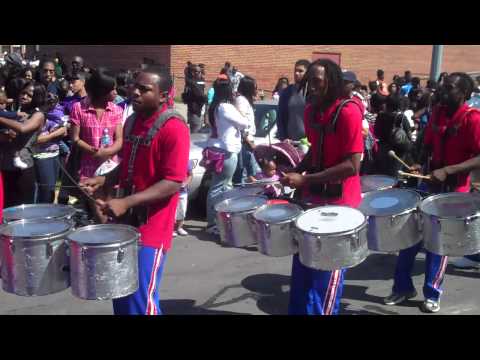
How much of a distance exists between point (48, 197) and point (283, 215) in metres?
4.34

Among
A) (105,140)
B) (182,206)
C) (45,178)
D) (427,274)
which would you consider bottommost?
(182,206)

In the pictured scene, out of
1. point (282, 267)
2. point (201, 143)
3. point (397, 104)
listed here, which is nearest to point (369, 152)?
point (397, 104)

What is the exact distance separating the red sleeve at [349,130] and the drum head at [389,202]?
0.52 metres

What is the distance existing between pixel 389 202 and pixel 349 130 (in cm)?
80

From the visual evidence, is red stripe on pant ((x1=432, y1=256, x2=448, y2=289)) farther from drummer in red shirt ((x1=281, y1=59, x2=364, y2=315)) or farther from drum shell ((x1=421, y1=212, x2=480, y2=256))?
drummer in red shirt ((x1=281, y1=59, x2=364, y2=315))

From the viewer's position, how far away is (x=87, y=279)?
326 centimetres

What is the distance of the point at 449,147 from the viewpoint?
5121mm

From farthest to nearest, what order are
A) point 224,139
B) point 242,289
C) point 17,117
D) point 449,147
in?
point 224,139
point 17,117
point 242,289
point 449,147

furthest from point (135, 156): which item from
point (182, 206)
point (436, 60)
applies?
point (436, 60)

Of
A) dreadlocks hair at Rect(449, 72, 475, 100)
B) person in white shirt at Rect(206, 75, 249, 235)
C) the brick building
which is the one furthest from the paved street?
the brick building

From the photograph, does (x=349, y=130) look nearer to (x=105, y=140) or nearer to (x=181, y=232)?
(x=105, y=140)

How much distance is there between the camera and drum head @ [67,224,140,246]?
3311 millimetres

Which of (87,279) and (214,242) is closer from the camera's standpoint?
(87,279)

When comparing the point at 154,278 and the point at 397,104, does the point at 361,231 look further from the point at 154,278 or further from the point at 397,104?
the point at 397,104
